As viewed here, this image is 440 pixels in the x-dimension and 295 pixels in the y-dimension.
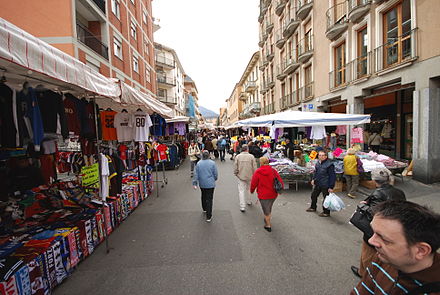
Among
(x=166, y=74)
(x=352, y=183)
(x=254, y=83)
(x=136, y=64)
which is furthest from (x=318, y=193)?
(x=166, y=74)

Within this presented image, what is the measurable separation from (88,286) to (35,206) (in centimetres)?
207

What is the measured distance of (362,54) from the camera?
1133cm

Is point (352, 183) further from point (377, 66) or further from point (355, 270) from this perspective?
point (377, 66)

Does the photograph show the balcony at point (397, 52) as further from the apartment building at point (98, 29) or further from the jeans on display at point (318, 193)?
the apartment building at point (98, 29)

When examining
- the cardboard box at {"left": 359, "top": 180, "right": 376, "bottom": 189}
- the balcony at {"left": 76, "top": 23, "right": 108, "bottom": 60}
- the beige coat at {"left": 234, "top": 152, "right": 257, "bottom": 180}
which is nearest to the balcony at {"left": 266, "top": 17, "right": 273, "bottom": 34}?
the balcony at {"left": 76, "top": 23, "right": 108, "bottom": 60}

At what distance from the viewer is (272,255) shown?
11.9 feet

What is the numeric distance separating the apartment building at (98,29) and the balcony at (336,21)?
15029 mm

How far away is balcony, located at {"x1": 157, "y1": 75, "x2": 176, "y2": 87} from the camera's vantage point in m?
35.6

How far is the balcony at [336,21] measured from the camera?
12.1m

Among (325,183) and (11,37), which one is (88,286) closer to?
(11,37)

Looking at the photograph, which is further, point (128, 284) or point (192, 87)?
point (192, 87)

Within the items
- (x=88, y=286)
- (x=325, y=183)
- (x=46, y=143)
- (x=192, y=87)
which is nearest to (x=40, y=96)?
(x=46, y=143)

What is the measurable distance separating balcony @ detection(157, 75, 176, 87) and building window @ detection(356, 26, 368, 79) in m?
30.0

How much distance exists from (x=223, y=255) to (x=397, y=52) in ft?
36.4
